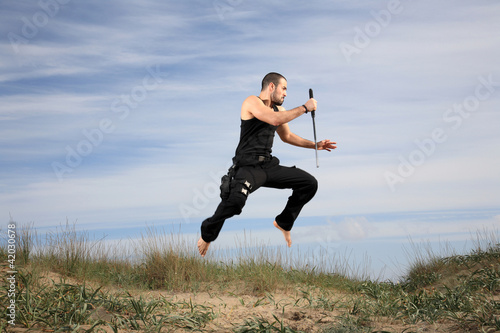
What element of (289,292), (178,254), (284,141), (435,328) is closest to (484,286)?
(435,328)

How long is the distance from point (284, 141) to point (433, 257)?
19.6ft

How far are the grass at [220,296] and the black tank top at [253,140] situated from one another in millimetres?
2093

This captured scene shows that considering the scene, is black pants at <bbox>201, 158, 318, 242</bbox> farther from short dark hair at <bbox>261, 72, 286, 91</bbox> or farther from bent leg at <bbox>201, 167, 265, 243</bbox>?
short dark hair at <bbox>261, 72, 286, 91</bbox>

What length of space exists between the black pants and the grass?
1056mm

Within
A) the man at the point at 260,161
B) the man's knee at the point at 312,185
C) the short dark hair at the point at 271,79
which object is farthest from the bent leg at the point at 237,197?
the short dark hair at the point at 271,79

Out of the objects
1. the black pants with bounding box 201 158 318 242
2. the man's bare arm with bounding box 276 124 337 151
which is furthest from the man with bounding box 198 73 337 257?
the man's bare arm with bounding box 276 124 337 151

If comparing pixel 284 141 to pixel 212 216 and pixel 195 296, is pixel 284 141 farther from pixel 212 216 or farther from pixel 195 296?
pixel 195 296

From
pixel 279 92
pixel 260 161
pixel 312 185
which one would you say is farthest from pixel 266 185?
pixel 279 92

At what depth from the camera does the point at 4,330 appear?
16.5 ft

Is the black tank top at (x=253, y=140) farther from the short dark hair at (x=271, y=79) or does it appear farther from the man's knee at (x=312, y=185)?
the man's knee at (x=312, y=185)

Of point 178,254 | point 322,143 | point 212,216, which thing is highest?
point 322,143

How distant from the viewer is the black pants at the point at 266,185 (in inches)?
255

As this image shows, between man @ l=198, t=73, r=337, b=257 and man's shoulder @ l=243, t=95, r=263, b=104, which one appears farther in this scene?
man's shoulder @ l=243, t=95, r=263, b=104

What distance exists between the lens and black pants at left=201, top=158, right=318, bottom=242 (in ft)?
21.2
